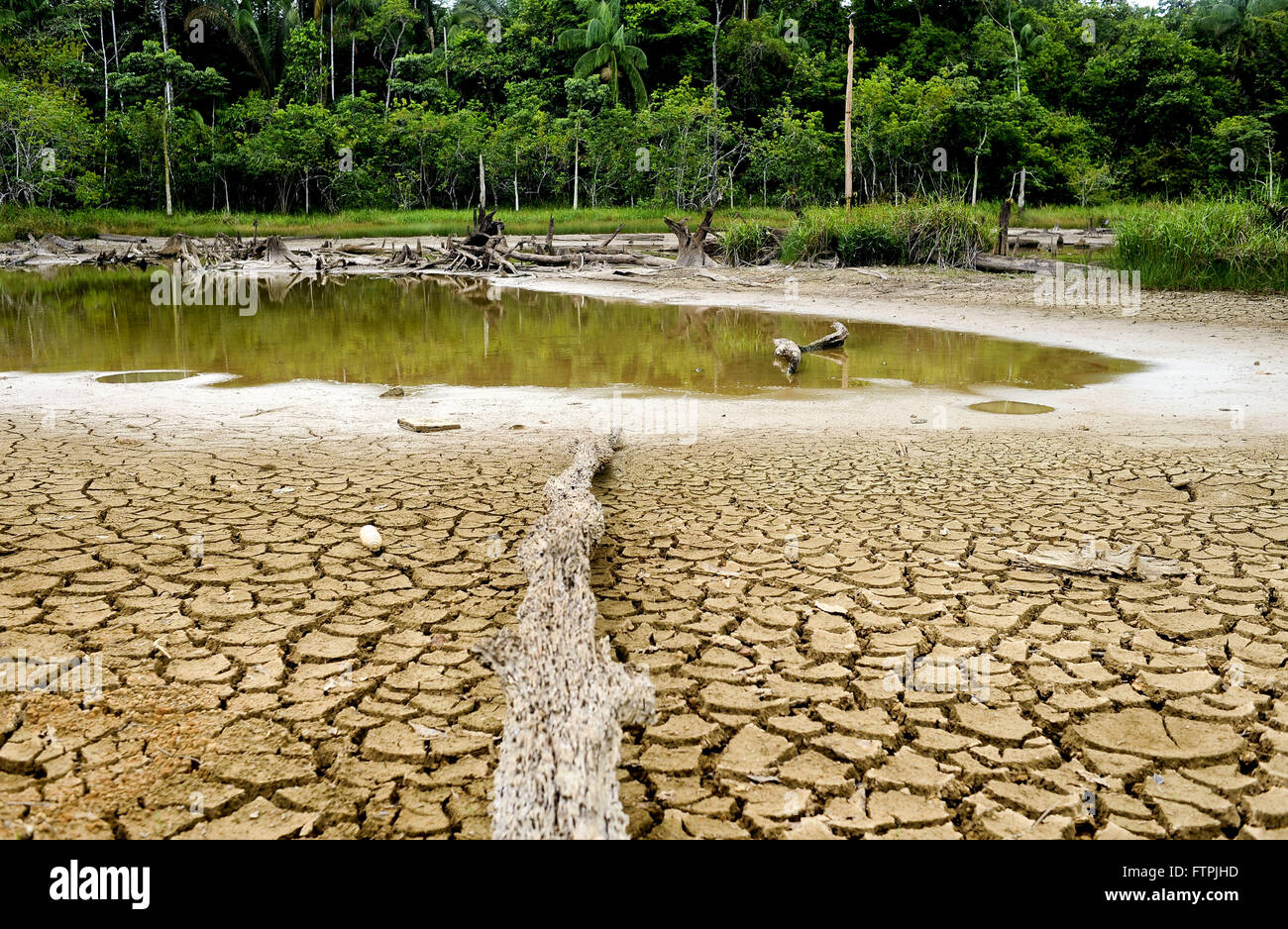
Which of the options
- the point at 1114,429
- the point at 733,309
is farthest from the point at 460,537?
the point at 733,309

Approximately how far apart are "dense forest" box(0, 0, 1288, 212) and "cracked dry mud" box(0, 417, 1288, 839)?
29.2 m

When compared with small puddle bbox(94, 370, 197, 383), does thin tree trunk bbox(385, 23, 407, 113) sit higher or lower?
higher

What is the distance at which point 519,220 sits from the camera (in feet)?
→ 105

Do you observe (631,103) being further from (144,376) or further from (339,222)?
(144,376)

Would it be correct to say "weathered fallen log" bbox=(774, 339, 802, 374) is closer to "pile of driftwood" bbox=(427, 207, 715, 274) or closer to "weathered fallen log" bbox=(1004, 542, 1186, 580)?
"weathered fallen log" bbox=(1004, 542, 1186, 580)

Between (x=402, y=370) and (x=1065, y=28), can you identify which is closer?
(x=402, y=370)

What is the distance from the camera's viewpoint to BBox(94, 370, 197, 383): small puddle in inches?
304

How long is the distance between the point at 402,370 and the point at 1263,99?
40731mm

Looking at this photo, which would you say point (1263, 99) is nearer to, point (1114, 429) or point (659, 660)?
point (1114, 429)

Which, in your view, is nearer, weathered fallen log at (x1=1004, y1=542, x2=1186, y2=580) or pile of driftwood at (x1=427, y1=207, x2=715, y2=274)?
weathered fallen log at (x1=1004, y1=542, x2=1186, y2=580)

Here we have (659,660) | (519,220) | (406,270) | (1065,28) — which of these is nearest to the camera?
(659,660)

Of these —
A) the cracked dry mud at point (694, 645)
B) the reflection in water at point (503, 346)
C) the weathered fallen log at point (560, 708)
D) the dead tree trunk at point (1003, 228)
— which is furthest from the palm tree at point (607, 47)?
the weathered fallen log at point (560, 708)

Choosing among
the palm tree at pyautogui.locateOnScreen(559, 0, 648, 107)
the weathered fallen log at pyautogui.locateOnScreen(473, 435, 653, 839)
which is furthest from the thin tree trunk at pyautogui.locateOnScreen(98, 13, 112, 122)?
the weathered fallen log at pyautogui.locateOnScreen(473, 435, 653, 839)
